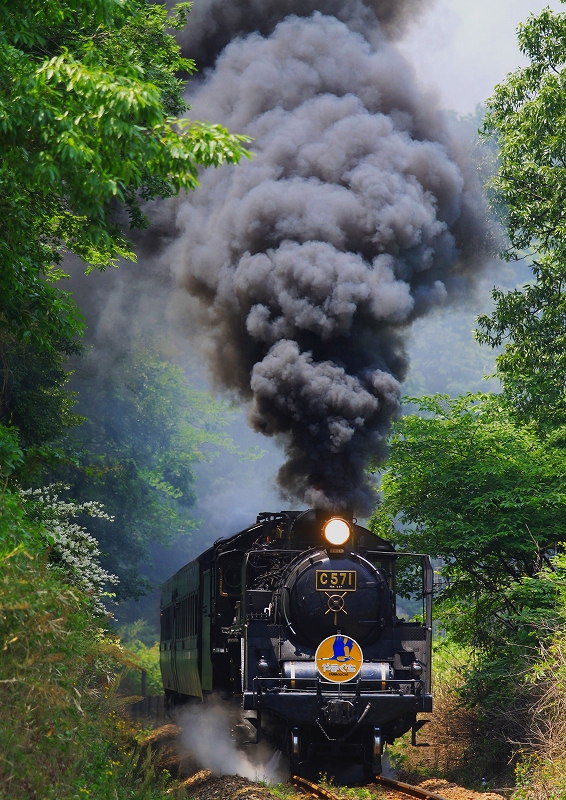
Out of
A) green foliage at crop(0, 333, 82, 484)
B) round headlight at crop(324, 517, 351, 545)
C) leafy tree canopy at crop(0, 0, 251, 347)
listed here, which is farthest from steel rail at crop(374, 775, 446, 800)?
green foliage at crop(0, 333, 82, 484)

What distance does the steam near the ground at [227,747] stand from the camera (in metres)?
10.1

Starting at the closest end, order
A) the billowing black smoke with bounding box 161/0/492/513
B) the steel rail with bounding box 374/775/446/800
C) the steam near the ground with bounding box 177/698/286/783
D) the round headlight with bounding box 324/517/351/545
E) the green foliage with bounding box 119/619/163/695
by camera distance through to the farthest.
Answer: the steel rail with bounding box 374/775/446/800
the round headlight with bounding box 324/517/351/545
the steam near the ground with bounding box 177/698/286/783
the billowing black smoke with bounding box 161/0/492/513
the green foliage with bounding box 119/619/163/695

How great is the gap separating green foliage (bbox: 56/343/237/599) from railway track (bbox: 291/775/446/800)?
15.8m

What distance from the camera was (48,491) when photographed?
1545 centimetres

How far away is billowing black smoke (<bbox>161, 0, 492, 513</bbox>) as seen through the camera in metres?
11.0

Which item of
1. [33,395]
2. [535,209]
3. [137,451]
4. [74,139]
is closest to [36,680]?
[74,139]

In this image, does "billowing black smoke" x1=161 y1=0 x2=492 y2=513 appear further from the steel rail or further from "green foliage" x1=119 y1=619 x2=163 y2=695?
"green foliage" x1=119 y1=619 x2=163 y2=695

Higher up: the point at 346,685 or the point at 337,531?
the point at 337,531

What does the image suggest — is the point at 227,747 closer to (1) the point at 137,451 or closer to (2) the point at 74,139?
(2) the point at 74,139

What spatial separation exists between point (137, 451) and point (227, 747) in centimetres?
2658

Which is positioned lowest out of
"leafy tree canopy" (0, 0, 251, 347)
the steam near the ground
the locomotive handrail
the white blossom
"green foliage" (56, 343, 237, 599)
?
the steam near the ground

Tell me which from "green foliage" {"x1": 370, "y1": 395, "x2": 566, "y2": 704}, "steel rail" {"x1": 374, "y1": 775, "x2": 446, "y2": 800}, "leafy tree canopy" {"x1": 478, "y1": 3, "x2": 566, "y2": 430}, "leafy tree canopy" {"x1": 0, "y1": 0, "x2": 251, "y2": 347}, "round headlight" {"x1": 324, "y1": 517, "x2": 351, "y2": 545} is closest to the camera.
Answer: "leafy tree canopy" {"x1": 0, "y1": 0, "x2": 251, "y2": 347}

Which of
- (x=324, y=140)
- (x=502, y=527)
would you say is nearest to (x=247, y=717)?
(x=502, y=527)

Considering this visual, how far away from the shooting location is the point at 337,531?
9.25m
